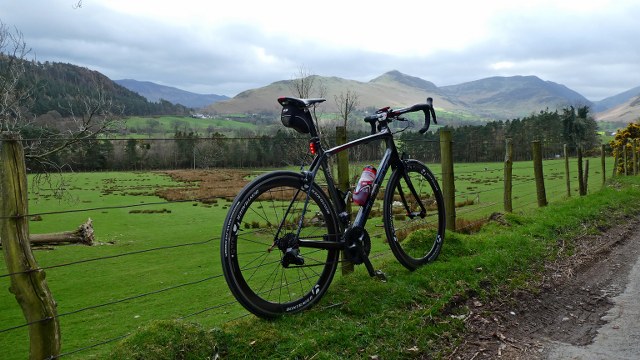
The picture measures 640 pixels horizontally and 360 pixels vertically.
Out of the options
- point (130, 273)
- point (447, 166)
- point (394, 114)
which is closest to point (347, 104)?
point (130, 273)

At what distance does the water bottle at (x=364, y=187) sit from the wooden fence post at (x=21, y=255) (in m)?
2.71

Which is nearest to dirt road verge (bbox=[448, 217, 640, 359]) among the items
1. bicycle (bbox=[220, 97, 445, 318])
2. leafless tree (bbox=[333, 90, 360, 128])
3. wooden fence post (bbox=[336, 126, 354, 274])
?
bicycle (bbox=[220, 97, 445, 318])

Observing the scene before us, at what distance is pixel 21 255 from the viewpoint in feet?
11.2

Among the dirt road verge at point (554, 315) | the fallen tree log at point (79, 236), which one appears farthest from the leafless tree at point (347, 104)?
the dirt road verge at point (554, 315)

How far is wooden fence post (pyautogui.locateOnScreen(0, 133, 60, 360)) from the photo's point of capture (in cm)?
337

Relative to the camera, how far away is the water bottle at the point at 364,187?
455 cm

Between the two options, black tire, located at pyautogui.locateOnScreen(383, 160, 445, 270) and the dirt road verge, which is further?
black tire, located at pyautogui.locateOnScreen(383, 160, 445, 270)

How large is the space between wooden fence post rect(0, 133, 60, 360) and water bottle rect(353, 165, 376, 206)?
271cm

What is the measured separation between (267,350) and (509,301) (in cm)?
304

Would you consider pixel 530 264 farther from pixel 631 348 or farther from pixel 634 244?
pixel 634 244

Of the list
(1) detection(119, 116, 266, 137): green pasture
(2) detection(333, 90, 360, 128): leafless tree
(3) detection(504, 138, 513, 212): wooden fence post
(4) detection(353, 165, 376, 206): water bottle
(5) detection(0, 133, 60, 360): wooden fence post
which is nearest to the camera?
(5) detection(0, 133, 60, 360): wooden fence post

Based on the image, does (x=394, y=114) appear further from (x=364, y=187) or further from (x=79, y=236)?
(x=79, y=236)

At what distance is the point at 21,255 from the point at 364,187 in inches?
114

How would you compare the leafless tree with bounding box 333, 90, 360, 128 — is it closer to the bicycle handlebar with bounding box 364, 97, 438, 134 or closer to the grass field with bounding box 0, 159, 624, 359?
the grass field with bounding box 0, 159, 624, 359
